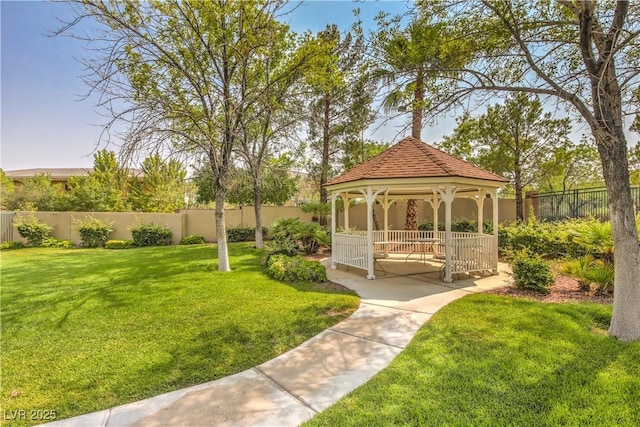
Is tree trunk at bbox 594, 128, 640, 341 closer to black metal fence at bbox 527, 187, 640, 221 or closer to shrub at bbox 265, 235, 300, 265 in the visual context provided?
shrub at bbox 265, 235, 300, 265

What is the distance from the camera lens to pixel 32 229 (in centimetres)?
1673

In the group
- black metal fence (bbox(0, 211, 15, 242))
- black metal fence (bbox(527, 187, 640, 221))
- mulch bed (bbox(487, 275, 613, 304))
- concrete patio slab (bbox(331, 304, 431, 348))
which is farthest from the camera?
black metal fence (bbox(0, 211, 15, 242))

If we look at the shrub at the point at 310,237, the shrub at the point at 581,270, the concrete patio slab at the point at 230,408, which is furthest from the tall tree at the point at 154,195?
the shrub at the point at 581,270

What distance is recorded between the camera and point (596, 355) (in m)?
3.91

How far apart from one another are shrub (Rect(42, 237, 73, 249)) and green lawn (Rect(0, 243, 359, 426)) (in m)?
8.33

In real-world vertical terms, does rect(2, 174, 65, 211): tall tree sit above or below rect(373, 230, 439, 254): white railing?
above

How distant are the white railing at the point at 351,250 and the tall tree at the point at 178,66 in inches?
137

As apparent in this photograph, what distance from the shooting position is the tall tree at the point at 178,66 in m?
8.10

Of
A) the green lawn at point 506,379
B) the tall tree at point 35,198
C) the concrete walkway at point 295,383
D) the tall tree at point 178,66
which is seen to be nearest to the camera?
the green lawn at point 506,379

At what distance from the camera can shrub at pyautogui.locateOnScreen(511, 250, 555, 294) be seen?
6.77m

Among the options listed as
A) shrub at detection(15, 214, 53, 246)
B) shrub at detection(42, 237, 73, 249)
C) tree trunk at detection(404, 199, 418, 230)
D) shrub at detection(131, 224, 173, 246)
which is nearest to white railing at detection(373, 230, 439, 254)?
tree trunk at detection(404, 199, 418, 230)

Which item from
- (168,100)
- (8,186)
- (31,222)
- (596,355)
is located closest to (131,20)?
(168,100)

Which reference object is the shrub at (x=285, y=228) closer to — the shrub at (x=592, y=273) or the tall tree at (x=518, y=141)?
the tall tree at (x=518, y=141)

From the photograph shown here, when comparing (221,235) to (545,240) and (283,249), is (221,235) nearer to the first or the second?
(283,249)
